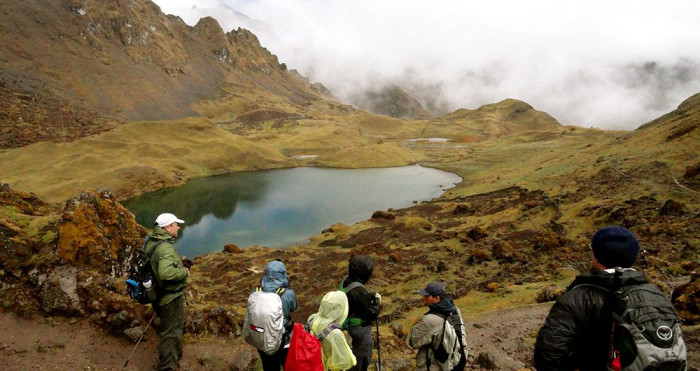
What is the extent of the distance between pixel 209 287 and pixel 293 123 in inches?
5991

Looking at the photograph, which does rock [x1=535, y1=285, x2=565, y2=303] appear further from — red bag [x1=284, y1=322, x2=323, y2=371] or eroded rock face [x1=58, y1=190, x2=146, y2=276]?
eroded rock face [x1=58, y1=190, x2=146, y2=276]

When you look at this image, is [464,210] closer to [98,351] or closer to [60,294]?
[98,351]

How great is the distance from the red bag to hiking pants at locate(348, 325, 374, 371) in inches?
51.7

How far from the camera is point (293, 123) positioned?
173000 mm

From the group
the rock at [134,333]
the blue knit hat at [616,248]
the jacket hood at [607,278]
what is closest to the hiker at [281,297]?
the rock at [134,333]

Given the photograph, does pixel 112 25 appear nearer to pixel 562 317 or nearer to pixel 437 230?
pixel 437 230

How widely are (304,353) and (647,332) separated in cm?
483

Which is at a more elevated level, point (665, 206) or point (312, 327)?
point (665, 206)

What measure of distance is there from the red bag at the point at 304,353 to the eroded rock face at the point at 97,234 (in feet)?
27.6

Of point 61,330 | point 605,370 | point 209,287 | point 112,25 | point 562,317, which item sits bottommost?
point 209,287

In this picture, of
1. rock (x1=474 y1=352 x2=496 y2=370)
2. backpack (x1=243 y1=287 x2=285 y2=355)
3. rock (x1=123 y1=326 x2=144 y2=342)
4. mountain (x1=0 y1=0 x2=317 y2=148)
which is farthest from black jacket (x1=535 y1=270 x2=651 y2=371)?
mountain (x1=0 y1=0 x2=317 y2=148)

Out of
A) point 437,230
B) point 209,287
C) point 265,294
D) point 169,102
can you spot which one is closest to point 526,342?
point 265,294

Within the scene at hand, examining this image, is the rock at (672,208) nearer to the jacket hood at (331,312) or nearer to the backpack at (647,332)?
the backpack at (647,332)

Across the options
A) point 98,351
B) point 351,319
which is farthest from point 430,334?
point 98,351
